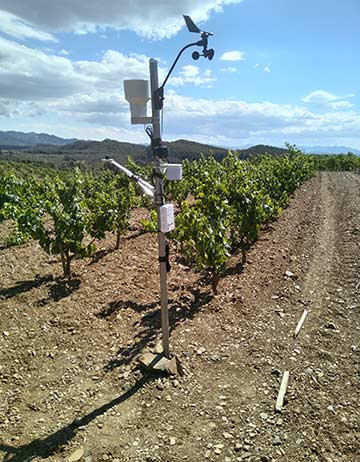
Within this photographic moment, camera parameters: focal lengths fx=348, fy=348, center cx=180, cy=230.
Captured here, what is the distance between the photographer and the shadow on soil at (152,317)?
605cm

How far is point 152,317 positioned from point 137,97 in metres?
4.44

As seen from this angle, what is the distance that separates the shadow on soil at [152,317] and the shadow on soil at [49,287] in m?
1.43

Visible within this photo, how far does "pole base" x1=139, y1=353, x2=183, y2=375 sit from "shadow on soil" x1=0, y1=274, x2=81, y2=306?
133 inches

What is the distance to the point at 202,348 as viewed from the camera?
6.20m

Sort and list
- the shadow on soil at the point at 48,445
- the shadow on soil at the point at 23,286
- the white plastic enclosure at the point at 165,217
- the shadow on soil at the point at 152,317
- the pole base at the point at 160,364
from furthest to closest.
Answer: the shadow on soil at the point at 23,286 < the shadow on soil at the point at 152,317 < the pole base at the point at 160,364 < the white plastic enclosure at the point at 165,217 < the shadow on soil at the point at 48,445

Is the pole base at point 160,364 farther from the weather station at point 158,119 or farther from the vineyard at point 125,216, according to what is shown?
the vineyard at point 125,216

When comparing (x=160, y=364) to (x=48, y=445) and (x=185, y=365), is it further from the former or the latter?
(x=48, y=445)

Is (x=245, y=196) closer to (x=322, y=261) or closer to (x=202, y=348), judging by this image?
(x=322, y=261)

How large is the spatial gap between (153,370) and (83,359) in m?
1.34

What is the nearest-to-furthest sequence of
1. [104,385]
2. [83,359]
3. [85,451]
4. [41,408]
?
[85,451] < [41,408] < [104,385] < [83,359]

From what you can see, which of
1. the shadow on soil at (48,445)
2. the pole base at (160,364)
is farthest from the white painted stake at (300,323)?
the shadow on soil at (48,445)

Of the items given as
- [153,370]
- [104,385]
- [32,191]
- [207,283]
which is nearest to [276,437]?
[153,370]

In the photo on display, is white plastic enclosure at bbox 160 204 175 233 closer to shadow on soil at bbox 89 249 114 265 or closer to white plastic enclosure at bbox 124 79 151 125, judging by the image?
white plastic enclosure at bbox 124 79 151 125

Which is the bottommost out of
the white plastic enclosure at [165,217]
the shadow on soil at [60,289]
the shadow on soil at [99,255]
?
the shadow on soil at [60,289]
